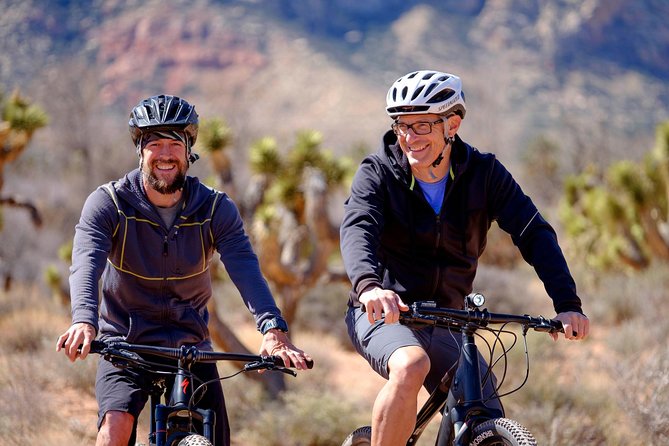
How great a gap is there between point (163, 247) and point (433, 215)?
1.32m

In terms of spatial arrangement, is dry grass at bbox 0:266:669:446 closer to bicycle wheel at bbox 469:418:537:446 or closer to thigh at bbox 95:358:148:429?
thigh at bbox 95:358:148:429

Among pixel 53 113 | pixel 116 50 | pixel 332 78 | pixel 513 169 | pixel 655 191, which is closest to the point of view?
pixel 655 191

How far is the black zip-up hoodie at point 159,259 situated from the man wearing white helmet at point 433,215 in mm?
534

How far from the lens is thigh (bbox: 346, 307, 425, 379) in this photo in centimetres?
428

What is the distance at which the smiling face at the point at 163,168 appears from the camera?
14.5ft

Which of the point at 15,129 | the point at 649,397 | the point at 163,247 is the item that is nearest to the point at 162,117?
the point at 163,247

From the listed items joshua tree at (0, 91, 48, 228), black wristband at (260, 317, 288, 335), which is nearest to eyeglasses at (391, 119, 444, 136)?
black wristband at (260, 317, 288, 335)

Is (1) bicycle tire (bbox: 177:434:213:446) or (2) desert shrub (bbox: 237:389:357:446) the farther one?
(2) desert shrub (bbox: 237:389:357:446)

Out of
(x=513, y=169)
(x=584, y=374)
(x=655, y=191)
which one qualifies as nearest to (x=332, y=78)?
(x=513, y=169)

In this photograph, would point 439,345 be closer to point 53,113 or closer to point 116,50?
point 53,113

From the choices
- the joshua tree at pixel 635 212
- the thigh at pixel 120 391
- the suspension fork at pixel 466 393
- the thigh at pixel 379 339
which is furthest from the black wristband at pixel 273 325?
the joshua tree at pixel 635 212

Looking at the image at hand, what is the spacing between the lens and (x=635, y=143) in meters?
37.0

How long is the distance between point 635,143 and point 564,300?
34459 mm

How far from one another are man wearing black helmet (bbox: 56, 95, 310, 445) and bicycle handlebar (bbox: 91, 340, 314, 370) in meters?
0.19
